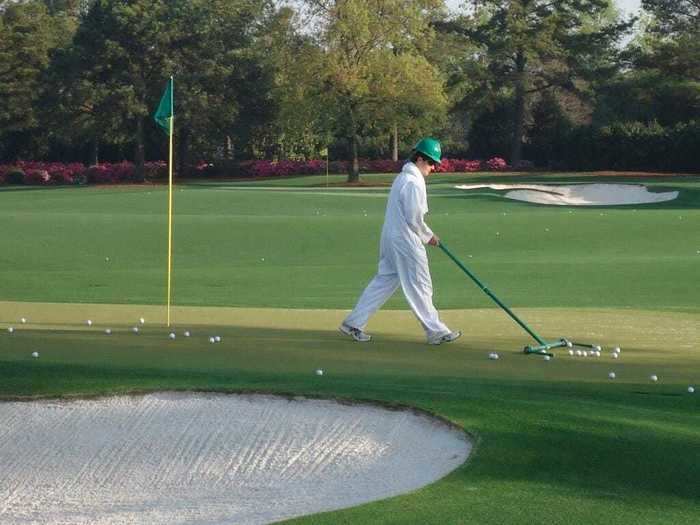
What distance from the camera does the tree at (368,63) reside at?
6825 centimetres

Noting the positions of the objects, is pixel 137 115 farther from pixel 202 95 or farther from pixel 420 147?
pixel 420 147

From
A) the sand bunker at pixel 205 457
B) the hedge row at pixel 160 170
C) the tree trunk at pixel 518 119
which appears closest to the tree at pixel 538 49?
the tree trunk at pixel 518 119

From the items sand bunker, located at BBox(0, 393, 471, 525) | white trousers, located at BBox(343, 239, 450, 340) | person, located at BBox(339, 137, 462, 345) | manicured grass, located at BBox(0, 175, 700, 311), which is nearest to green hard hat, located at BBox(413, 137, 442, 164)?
person, located at BBox(339, 137, 462, 345)

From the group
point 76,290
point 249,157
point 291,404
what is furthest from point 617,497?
point 249,157

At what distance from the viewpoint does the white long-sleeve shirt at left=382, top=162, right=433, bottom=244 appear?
42.6 feet

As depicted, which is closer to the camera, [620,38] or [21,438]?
[21,438]

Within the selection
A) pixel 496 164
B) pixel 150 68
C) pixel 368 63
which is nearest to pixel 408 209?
pixel 368 63

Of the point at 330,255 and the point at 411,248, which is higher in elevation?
→ the point at 411,248

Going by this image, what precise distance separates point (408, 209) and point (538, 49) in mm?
67525

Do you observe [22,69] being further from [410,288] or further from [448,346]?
[448,346]

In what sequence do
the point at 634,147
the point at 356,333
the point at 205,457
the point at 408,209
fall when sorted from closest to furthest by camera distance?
the point at 205,457 → the point at 408,209 → the point at 356,333 → the point at 634,147

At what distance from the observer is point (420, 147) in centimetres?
1306

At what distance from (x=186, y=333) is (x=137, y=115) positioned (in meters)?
64.4

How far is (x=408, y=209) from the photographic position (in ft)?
42.8
